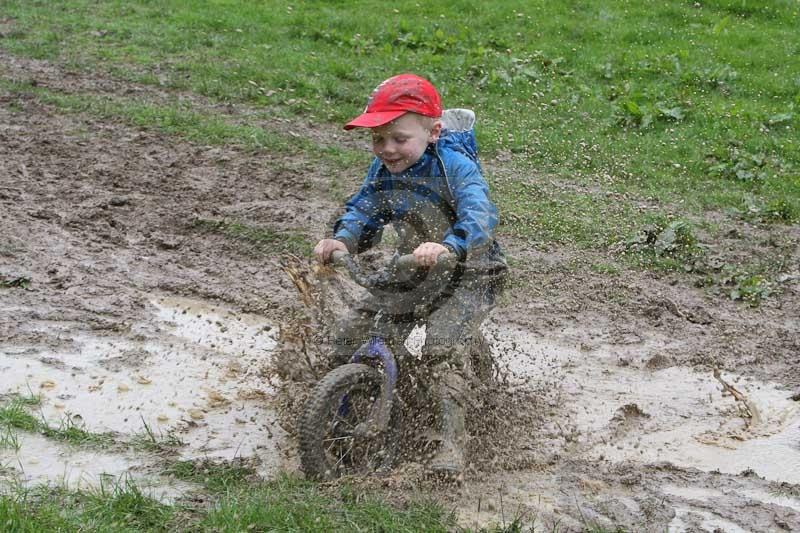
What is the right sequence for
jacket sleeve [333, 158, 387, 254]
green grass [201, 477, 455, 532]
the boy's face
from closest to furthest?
green grass [201, 477, 455, 532], the boy's face, jacket sleeve [333, 158, 387, 254]

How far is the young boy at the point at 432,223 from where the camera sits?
475cm

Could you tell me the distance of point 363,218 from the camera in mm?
5145

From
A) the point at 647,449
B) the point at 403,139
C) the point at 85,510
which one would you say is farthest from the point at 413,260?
the point at 647,449

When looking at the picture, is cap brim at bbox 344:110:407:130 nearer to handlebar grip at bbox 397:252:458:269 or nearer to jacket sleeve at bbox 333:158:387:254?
jacket sleeve at bbox 333:158:387:254

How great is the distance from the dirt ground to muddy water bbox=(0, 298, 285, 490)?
0.05 feet

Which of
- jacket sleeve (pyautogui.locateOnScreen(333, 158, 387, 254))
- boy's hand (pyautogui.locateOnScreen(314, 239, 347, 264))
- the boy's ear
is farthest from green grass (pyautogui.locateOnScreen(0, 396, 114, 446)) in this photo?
the boy's ear

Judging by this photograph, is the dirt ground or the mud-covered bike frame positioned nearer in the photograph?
the mud-covered bike frame

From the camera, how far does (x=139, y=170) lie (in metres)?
8.77

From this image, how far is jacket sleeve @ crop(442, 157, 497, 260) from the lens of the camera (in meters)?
4.62

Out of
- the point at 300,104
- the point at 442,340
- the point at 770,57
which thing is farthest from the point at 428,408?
the point at 770,57

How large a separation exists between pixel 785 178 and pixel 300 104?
477cm

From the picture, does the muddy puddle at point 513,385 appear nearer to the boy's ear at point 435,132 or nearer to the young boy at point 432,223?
the young boy at point 432,223

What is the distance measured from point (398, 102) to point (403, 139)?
0.62ft

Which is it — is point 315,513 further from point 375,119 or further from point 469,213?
point 375,119
